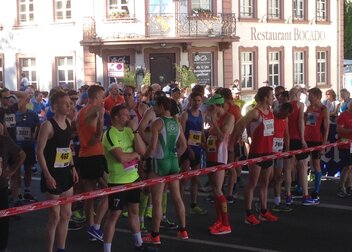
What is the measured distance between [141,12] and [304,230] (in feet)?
70.5

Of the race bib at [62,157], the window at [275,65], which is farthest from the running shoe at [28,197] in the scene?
the window at [275,65]

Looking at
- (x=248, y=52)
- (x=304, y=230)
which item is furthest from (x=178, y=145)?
(x=248, y=52)

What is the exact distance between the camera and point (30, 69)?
3216 cm

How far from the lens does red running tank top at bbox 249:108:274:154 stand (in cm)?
951

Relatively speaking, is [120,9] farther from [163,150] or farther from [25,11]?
[163,150]

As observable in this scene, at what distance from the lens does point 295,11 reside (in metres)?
35.4

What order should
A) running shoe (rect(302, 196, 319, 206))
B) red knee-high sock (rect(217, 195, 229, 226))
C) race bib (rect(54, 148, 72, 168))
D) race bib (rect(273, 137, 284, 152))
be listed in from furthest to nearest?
running shoe (rect(302, 196, 319, 206)) < race bib (rect(273, 137, 284, 152)) < red knee-high sock (rect(217, 195, 229, 226)) < race bib (rect(54, 148, 72, 168))

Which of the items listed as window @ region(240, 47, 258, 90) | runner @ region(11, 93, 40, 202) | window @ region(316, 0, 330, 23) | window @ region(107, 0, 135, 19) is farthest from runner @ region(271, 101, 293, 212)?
window @ region(316, 0, 330, 23)

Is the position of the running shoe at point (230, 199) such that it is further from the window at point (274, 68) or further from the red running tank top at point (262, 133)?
the window at point (274, 68)

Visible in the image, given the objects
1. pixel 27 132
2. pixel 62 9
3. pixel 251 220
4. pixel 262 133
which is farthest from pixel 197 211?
pixel 62 9

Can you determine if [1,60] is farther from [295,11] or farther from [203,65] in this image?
[295,11]

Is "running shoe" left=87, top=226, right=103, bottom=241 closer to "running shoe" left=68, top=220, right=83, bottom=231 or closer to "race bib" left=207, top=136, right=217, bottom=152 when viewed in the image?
"running shoe" left=68, top=220, right=83, bottom=231

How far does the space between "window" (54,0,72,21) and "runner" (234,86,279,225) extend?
2258cm

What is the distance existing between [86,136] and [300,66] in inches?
1107
